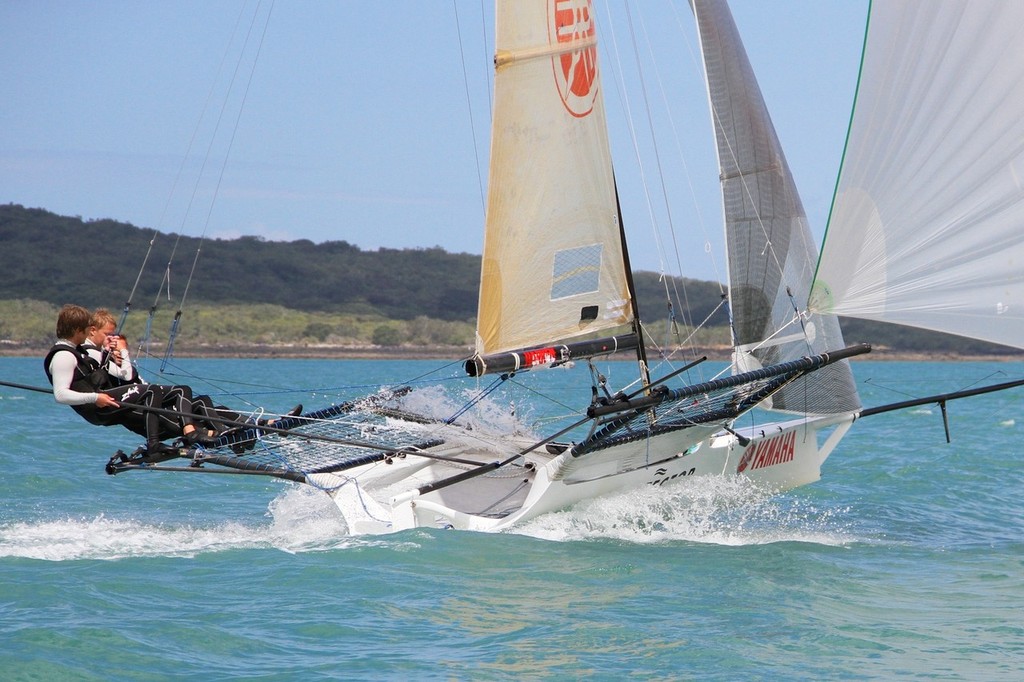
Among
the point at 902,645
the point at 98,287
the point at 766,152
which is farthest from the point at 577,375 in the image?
the point at 98,287

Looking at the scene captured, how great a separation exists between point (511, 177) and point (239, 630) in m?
3.77

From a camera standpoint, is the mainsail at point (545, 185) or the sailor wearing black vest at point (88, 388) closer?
the sailor wearing black vest at point (88, 388)

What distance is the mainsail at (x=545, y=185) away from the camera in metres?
8.34

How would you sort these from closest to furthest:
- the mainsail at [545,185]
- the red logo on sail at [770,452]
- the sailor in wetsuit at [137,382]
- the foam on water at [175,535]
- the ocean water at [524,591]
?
the ocean water at [524,591] → the foam on water at [175,535] → the sailor in wetsuit at [137,382] → the mainsail at [545,185] → the red logo on sail at [770,452]

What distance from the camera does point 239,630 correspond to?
19.5 ft

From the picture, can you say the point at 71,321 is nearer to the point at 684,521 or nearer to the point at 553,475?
the point at 553,475

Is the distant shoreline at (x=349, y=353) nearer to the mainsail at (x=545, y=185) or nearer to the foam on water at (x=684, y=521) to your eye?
the foam on water at (x=684, y=521)

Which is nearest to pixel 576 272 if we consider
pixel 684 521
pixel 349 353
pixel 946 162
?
pixel 684 521

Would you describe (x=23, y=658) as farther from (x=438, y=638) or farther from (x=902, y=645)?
(x=902, y=645)

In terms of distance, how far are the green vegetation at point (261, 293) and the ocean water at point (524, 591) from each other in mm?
67379

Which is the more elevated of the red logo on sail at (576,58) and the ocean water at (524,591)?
the red logo on sail at (576,58)

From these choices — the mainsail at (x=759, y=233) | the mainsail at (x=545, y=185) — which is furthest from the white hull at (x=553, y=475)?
the mainsail at (x=545, y=185)

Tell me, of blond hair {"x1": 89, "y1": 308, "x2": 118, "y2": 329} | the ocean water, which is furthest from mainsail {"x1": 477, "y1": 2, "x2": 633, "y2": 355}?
blond hair {"x1": 89, "y1": 308, "x2": 118, "y2": 329}

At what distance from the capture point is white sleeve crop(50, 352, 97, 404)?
7391 mm
